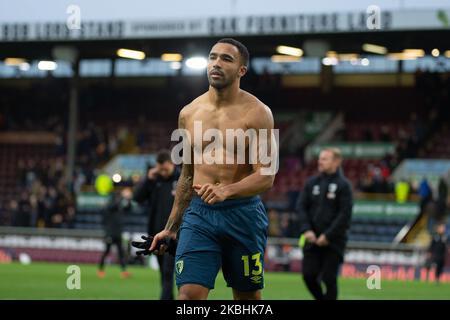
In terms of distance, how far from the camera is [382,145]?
43.2 meters

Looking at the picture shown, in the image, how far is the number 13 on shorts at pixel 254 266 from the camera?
382 inches

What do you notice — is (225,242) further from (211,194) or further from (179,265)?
Result: (211,194)

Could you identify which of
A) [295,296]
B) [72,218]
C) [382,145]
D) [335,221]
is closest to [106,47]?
[72,218]

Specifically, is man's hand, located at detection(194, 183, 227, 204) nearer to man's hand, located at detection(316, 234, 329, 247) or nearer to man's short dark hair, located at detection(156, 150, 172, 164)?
man's hand, located at detection(316, 234, 329, 247)

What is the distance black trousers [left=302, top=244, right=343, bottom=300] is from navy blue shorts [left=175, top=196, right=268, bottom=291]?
18.6 feet

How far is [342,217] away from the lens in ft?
51.3

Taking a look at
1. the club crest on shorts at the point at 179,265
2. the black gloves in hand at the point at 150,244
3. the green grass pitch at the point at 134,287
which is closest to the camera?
the club crest on shorts at the point at 179,265

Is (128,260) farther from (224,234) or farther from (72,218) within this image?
(224,234)

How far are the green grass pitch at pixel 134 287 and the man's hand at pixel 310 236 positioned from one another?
4067 mm

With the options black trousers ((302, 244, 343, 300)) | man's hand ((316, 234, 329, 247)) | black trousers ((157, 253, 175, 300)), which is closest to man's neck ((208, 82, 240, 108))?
black trousers ((157, 253, 175, 300))

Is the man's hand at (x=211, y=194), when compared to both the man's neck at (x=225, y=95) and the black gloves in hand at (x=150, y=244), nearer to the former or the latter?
the black gloves in hand at (x=150, y=244)

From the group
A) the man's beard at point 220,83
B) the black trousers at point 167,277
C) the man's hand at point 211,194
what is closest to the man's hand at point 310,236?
the black trousers at point 167,277

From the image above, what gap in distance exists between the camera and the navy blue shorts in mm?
9484
